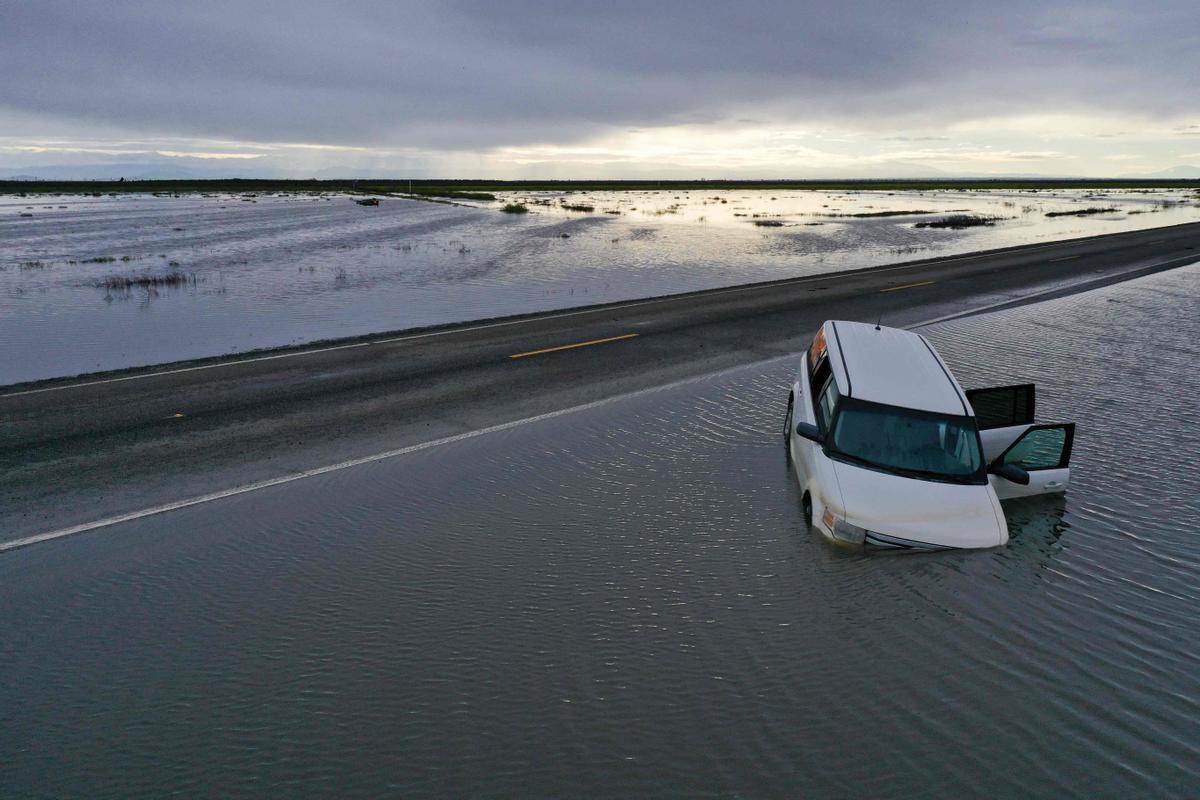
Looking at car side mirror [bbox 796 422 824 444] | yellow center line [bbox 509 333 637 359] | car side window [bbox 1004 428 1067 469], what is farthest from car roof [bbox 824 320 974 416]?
yellow center line [bbox 509 333 637 359]

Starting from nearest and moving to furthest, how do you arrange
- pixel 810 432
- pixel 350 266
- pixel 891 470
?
pixel 891 470, pixel 810 432, pixel 350 266

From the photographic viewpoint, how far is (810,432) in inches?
327

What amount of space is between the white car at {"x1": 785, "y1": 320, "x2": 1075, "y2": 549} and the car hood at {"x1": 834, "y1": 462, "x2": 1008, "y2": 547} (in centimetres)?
1

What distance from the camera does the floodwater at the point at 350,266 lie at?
19984 millimetres

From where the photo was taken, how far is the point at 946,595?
6945mm

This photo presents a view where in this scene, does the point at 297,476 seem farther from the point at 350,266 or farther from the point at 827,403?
the point at 350,266

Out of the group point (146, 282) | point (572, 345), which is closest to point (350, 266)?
point (146, 282)

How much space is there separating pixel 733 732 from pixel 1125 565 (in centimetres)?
509

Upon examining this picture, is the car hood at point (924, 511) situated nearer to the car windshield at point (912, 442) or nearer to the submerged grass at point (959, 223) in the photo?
the car windshield at point (912, 442)

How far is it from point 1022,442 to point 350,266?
1249 inches

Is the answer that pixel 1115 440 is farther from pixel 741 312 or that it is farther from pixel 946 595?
pixel 741 312

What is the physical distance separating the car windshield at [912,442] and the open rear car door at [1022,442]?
98 cm

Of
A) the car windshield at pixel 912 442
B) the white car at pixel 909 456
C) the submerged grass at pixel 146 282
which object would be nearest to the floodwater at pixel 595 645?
the white car at pixel 909 456

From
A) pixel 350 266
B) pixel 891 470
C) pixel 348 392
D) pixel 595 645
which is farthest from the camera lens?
pixel 350 266
